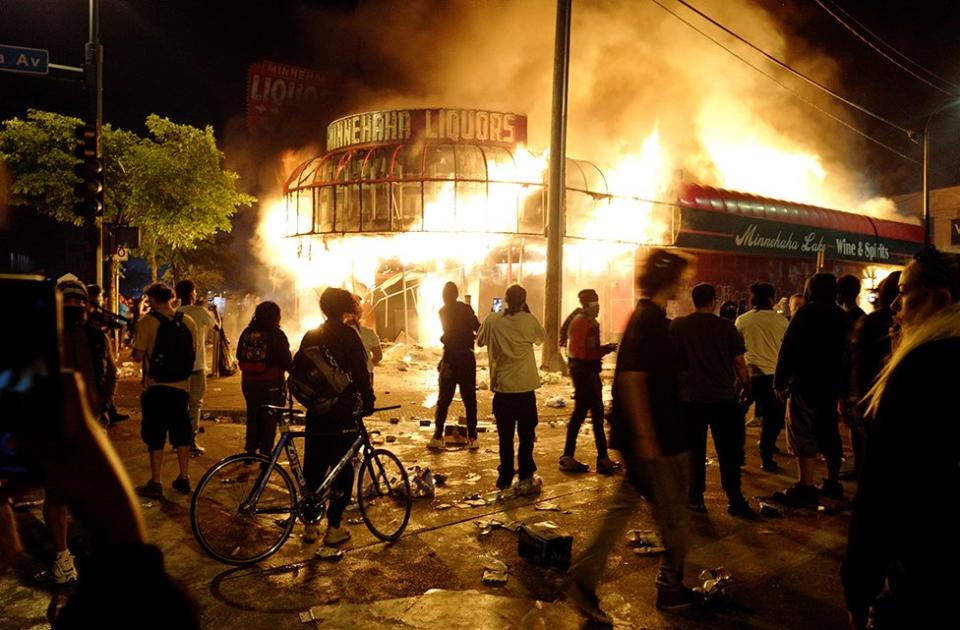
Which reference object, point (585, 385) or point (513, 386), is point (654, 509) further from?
point (585, 385)

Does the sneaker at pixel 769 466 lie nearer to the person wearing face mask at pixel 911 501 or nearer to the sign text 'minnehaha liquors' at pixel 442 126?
the person wearing face mask at pixel 911 501

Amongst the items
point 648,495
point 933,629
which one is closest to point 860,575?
point 933,629

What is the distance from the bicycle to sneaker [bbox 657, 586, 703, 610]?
216cm

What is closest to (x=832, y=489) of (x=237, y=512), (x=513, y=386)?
(x=513, y=386)

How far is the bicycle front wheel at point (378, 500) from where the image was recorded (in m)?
5.29

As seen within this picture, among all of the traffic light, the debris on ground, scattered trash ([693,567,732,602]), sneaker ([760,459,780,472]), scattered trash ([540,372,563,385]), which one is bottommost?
the debris on ground

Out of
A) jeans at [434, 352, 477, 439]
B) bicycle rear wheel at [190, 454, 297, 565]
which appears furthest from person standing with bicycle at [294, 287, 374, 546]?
jeans at [434, 352, 477, 439]

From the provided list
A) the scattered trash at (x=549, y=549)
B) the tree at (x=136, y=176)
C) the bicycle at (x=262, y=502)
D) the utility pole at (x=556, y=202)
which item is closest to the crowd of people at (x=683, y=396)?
the bicycle at (x=262, y=502)

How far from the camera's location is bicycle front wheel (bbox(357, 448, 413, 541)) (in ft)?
17.3

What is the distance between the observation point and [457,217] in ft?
60.7

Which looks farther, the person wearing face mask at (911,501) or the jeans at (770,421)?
the jeans at (770,421)

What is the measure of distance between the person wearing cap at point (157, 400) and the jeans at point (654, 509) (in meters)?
4.15

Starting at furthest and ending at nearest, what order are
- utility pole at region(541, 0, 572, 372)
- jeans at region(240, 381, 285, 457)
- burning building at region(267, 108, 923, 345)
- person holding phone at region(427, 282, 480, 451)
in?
1. burning building at region(267, 108, 923, 345)
2. utility pole at region(541, 0, 572, 372)
3. person holding phone at region(427, 282, 480, 451)
4. jeans at region(240, 381, 285, 457)

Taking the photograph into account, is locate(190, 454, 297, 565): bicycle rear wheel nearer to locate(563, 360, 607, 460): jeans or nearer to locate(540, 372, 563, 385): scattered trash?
locate(563, 360, 607, 460): jeans
